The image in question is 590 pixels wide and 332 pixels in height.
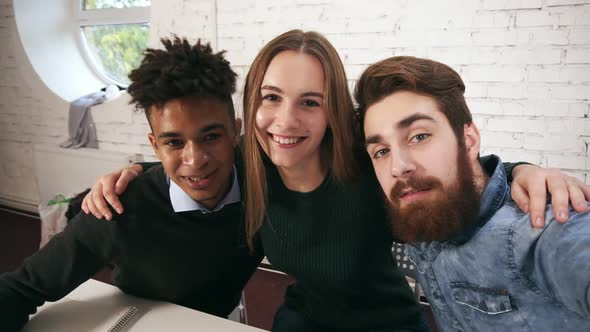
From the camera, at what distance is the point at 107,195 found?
102cm

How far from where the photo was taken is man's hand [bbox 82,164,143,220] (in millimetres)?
1005

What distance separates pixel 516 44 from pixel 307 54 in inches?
55.6

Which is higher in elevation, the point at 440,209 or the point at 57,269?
the point at 440,209

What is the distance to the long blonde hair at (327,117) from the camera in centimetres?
100

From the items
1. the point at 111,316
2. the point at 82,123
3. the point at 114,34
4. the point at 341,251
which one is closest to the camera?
the point at 111,316

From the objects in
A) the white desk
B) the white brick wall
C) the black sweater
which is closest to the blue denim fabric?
the white desk

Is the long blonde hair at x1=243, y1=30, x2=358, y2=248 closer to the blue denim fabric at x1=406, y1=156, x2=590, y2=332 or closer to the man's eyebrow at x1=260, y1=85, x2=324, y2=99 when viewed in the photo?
the man's eyebrow at x1=260, y1=85, x2=324, y2=99

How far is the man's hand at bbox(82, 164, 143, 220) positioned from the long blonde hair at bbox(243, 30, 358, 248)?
36 centimetres

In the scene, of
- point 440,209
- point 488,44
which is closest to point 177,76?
point 440,209

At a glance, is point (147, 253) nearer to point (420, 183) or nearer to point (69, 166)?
point (420, 183)

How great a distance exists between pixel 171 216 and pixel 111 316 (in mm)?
296

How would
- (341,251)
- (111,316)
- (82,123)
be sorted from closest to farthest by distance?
1. (111,316)
2. (341,251)
3. (82,123)

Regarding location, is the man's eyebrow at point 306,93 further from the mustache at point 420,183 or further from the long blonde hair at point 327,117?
the mustache at point 420,183

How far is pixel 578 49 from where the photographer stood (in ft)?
5.75
